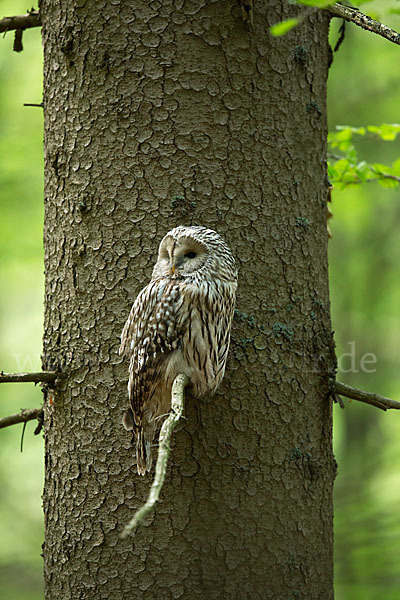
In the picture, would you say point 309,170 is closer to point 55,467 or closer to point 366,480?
point 55,467

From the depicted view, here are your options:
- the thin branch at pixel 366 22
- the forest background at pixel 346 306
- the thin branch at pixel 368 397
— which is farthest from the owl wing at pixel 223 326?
the forest background at pixel 346 306

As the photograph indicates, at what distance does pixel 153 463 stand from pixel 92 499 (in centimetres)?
29

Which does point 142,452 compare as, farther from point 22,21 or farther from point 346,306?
point 346,306

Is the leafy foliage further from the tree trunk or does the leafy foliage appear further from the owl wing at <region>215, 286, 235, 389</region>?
the owl wing at <region>215, 286, 235, 389</region>

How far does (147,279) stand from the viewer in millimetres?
2498

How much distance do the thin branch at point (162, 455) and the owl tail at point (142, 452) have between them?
33 cm

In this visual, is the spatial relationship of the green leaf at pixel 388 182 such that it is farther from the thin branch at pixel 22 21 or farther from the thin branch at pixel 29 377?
the thin branch at pixel 29 377

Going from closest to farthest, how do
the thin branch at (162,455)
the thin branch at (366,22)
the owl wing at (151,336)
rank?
the thin branch at (162,455) < the thin branch at (366,22) < the owl wing at (151,336)

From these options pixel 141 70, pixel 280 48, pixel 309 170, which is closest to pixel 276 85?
pixel 280 48

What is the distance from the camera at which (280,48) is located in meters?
2.68

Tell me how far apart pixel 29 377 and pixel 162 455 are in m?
1.00

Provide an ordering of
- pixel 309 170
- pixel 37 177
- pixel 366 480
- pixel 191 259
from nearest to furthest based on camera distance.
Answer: pixel 191 259 < pixel 309 170 < pixel 366 480 < pixel 37 177

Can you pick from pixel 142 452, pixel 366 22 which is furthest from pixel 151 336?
pixel 366 22

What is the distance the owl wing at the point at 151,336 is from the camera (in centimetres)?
229
